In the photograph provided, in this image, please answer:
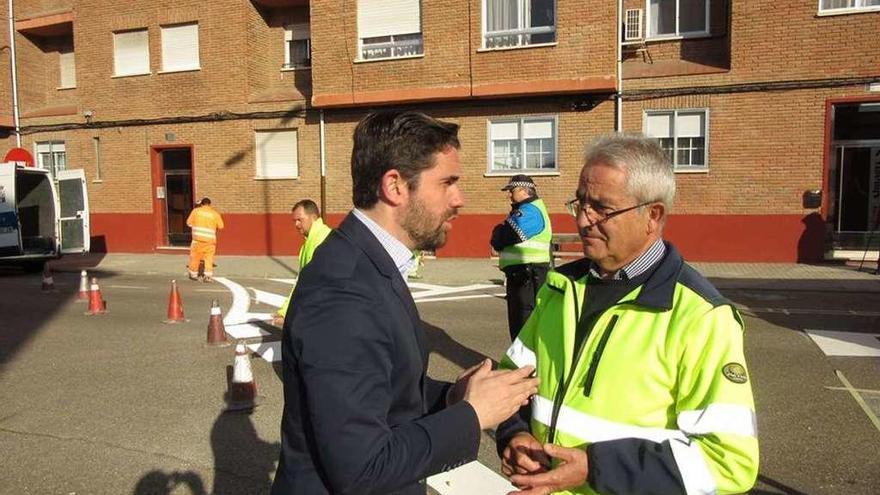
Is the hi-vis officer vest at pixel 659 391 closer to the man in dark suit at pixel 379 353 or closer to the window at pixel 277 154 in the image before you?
the man in dark suit at pixel 379 353

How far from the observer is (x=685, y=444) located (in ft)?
5.98

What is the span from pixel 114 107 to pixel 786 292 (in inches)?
759

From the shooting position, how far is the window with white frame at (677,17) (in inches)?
644

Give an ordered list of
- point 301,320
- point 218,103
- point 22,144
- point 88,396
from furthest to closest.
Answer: point 22,144, point 218,103, point 88,396, point 301,320

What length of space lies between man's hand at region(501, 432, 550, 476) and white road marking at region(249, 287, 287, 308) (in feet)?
31.6

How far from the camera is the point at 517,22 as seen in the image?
662 inches

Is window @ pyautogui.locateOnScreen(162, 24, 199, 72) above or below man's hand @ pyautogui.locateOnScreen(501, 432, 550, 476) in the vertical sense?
above

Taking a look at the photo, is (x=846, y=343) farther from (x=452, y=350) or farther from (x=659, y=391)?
(x=659, y=391)

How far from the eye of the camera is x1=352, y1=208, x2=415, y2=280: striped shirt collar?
1.95 m

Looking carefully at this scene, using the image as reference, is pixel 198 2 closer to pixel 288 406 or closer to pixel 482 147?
pixel 482 147

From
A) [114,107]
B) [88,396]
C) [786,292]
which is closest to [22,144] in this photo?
[114,107]

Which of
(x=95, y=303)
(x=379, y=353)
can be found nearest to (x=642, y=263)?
(x=379, y=353)

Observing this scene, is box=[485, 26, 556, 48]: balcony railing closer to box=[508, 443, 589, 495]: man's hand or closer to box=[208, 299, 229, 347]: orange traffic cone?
box=[208, 299, 229, 347]: orange traffic cone

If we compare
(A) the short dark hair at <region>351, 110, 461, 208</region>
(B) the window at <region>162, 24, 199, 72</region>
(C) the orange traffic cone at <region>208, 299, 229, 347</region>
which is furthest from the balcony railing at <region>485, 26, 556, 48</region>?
(A) the short dark hair at <region>351, 110, 461, 208</region>
